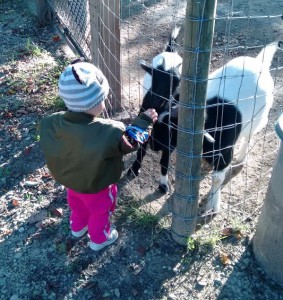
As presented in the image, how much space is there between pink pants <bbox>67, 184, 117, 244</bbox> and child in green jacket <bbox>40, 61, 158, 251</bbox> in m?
0.03

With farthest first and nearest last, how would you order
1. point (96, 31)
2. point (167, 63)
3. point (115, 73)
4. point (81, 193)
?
point (115, 73) → point (96, 31) → point (167, 63) → point (81, 193)

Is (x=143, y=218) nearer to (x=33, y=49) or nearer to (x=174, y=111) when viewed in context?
(x=174, y=111)

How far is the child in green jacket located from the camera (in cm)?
253

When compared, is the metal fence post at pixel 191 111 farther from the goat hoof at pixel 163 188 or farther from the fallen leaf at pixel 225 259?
the goat hoof at pixel 163 188

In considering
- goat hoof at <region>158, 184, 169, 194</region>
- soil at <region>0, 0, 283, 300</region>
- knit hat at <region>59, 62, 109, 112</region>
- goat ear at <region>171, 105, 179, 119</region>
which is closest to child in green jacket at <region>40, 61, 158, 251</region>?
knit hat at <region>59, 62, 109, 112</region>

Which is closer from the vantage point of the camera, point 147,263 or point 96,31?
point 147,263

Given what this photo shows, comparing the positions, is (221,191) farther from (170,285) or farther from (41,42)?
(41,42)

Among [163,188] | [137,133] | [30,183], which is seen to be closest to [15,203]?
[30,183]

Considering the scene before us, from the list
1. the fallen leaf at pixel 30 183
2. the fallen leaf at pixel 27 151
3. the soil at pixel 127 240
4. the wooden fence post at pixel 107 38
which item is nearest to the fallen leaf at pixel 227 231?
the soil at pixel 127 240

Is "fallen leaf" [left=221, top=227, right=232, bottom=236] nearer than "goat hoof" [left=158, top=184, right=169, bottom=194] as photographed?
Yes

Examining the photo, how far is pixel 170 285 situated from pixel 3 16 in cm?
575

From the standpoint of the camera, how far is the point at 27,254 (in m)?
3.21

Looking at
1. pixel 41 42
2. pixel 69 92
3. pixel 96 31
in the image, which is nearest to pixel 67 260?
pixel 69 92

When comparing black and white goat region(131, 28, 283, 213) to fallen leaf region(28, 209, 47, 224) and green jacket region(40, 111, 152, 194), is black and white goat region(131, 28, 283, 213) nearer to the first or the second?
green jacket region(40, 111, 152, 194)
